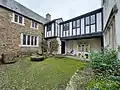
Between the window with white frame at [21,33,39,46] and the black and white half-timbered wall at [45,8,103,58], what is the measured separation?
3000 mm

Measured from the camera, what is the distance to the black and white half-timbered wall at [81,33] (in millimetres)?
14248

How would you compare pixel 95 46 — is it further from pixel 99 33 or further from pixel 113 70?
pixel 113 70

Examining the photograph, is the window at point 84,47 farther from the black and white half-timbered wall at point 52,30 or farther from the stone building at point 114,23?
the stone building at point 114,23

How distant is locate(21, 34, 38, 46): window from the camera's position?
15.7 metres

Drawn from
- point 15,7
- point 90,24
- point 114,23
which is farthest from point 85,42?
point 114,23

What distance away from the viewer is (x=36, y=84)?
5637 mm

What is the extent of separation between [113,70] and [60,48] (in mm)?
16079

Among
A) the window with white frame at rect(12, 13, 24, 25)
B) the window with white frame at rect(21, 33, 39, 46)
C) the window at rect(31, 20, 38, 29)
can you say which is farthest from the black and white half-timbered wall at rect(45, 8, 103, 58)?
the window with white frame at rect(12, 13, 24, 25)

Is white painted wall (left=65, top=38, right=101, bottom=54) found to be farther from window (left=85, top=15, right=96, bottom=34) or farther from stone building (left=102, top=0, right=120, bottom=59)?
stone building (left=102, top=0, right=120, bottom=59)

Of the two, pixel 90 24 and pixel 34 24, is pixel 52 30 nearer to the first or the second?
pixel 34 24

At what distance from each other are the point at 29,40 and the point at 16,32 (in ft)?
9.55

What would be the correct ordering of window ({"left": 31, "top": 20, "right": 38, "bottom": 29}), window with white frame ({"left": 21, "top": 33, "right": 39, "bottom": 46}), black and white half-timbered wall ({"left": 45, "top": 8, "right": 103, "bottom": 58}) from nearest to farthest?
black and white half-timbered wall ({"left": 45, "top": 8, "right": 103, "bottom": 58}) < window with white frame ({"left": 21, "top": 33, "right": 39, "bottom": 46}) < window ({"left": 31, "top": 20, "right": 38, "bottom": 29})

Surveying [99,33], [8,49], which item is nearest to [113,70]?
[99,33]

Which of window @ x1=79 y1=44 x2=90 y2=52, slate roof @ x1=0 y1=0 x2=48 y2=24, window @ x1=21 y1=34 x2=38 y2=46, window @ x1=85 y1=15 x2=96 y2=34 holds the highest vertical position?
slate roof @ x1=0 y1=0 x2=48 y2=24
